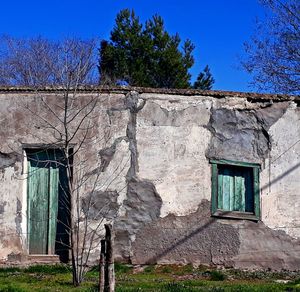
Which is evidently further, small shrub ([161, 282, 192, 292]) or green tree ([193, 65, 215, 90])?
green tree ([193, 65, 215, 90])

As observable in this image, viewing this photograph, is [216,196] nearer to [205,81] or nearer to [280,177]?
[280,177]

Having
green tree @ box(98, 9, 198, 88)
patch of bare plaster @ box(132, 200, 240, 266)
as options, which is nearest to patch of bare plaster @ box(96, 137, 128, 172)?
patch of bare plaster @ box(132, 200, 240, 266)

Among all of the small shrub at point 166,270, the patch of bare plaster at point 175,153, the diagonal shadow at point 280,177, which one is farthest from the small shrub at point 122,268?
the diagonal shadow at point 280,177

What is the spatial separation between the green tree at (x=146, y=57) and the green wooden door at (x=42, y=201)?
15387 millimetres

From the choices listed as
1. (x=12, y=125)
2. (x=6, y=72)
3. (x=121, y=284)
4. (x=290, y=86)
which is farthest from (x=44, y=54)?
(x=121, y=284)

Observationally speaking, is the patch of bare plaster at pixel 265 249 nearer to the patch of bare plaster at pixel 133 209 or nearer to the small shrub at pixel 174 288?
the patch of bare plaster at pixel 133 209

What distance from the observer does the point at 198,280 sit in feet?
33.2

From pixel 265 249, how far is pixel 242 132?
230 cm

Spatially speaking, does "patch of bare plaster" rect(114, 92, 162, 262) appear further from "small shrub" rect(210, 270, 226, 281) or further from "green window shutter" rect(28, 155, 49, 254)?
"small shrub" rect(210, 270, 226, 281)

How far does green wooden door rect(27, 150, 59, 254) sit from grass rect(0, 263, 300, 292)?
0.86 metres

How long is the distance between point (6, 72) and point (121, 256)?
64.8 feet

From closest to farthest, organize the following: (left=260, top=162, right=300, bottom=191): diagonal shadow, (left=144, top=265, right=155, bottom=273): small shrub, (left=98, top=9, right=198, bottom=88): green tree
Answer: (left=144, top=265, right=155, bottom=273): small shrub
(left=260, top=162, right=300, bottom=191): diagonal shadow
(left=98, top=9, right=198, bottom=88): green tree

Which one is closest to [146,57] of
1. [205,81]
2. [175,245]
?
[205,81]

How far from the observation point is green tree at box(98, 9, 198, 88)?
90.6 ft
